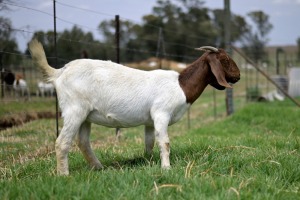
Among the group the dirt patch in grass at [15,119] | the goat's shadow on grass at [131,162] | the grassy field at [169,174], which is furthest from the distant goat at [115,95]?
the dirt patch in grass at [15,119]

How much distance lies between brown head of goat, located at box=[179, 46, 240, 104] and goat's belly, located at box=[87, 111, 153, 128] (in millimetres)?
627

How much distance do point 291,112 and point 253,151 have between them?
540 centimetres

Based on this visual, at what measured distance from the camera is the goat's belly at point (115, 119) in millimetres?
4836

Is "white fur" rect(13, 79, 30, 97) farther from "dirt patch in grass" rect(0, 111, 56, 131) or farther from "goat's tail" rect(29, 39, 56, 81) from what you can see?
"goat's tail" rect(29, 39, 56, 81)

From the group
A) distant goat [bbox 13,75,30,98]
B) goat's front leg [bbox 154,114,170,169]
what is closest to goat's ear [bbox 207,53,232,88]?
goat's front leg [bbox 154,114,170,169]

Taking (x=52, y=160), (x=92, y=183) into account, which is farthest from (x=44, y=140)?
(x=92, y=183)

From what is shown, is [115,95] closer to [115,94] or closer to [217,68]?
[115,94]

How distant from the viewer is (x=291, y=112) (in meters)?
10.5

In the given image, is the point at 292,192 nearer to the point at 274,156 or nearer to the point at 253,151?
the point at 274,156

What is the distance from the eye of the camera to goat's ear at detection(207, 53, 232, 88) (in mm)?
5145

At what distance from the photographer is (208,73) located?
527cm

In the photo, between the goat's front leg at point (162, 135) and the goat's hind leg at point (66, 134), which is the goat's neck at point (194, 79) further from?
the goat's hind leg at point (66, 134)

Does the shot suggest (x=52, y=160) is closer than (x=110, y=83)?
No

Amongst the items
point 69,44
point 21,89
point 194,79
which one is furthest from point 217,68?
point 21,89
